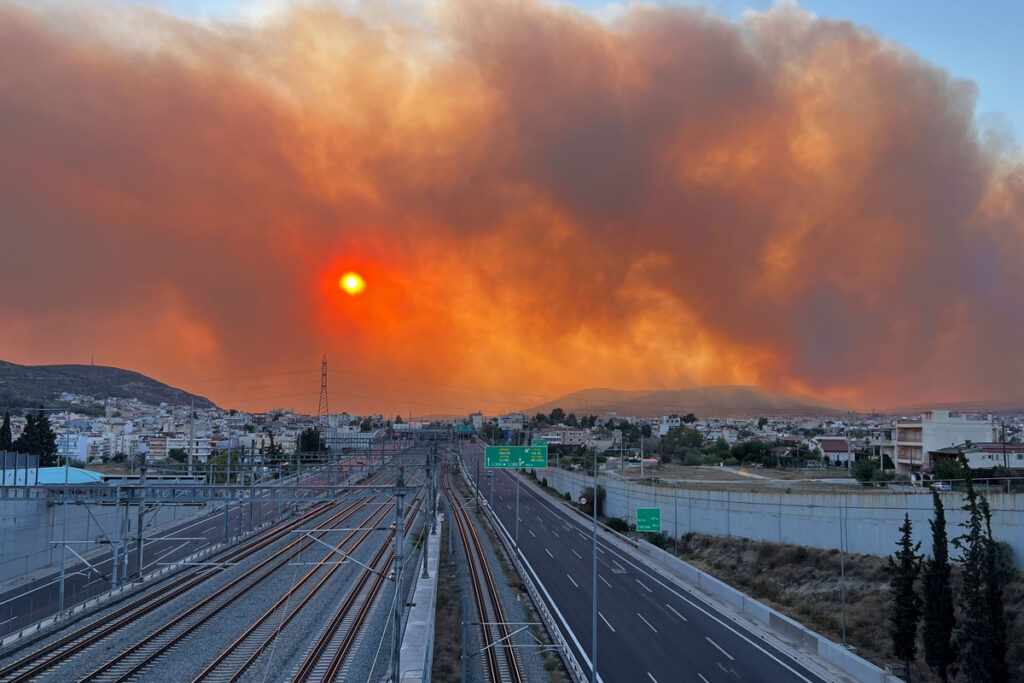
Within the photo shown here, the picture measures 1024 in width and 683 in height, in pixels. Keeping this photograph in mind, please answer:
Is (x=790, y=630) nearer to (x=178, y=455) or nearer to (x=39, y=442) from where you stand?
(x=39, y=442)

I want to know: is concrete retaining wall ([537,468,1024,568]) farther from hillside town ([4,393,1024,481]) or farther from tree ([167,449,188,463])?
tree ([167,449,188,463])

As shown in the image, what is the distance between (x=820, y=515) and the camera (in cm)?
3541

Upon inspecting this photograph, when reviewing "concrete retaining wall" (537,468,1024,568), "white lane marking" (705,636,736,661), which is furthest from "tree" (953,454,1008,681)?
"white lane marking" (705,636,736,661)

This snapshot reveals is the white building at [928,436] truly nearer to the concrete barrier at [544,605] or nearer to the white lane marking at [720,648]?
the concrete barrier at [544,605]

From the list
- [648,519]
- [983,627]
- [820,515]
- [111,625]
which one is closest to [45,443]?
[111,625]

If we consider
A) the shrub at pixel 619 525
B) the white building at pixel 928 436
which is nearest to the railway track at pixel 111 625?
the shrub at pixel 619 525

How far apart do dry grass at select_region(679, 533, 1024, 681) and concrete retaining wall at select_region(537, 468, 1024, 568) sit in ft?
2.47

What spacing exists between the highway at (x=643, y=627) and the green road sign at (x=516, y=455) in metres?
5.80

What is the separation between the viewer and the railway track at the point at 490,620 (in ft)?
74.7

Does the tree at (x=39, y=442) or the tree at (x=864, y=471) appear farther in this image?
the tree at (x=39, y=442)

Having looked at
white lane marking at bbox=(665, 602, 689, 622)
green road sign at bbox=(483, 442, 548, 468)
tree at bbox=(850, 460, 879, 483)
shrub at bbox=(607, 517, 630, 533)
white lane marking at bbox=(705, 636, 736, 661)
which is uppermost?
green road sign at bbox=(483, 442, 548, 468)

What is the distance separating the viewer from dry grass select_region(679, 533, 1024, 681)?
23719 mm

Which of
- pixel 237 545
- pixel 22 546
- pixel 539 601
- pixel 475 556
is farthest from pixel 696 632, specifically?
pixel 22 546

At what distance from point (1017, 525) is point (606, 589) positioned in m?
18.1
